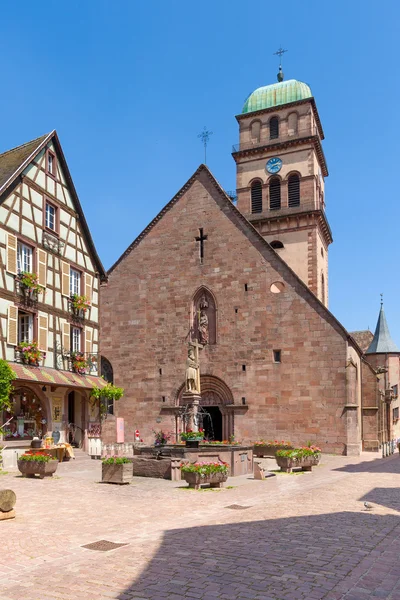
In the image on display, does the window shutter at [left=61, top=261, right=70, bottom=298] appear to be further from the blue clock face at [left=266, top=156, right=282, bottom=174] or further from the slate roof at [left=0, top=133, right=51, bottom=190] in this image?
the blue clock face at [left=266, top=156, right=282, bottom=174]

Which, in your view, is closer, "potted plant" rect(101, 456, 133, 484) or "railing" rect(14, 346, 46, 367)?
"potted plant" rect(101, 456, 133, 484)

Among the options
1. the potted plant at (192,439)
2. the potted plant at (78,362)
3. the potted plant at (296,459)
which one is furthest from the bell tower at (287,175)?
the potted plant at (192,439)

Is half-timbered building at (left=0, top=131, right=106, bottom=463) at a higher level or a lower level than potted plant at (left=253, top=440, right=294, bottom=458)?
higher

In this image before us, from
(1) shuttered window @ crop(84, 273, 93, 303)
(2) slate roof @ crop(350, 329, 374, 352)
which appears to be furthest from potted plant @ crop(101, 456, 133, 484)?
(2) slate roof @ crop(350, 329, 374, 352)

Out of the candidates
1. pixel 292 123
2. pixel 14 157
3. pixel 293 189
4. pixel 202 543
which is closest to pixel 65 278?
pixel 14 157

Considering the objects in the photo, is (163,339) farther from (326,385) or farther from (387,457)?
(387,457)

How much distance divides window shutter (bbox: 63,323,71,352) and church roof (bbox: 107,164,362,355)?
31.1 feet

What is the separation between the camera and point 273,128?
42500mm

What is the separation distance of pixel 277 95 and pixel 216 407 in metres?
23.0

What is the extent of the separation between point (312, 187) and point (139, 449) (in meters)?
24.8

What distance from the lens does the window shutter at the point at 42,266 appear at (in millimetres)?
23734

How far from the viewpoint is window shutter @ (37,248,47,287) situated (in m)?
23.7

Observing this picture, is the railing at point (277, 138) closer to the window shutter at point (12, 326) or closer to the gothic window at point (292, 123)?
the gothic window at point (292, 123)

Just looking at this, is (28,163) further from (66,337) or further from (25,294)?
(66,337)
